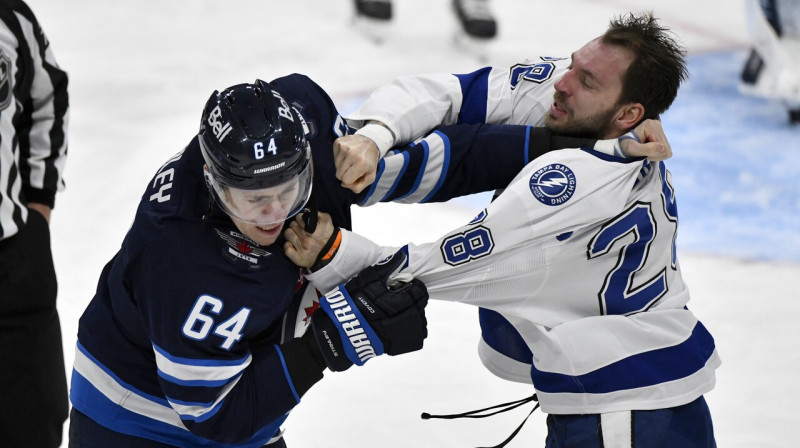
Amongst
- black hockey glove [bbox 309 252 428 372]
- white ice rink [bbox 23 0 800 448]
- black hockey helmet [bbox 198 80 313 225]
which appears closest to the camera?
black hockey helmet [bbox 198 80 313 225]

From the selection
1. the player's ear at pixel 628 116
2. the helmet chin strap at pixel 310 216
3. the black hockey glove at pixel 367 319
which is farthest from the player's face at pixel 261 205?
the player's ear at pixel 628 116

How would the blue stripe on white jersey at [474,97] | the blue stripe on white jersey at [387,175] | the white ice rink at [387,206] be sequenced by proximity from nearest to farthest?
the blue stripe on white jersey at [387,175], the blue stripe on white jersey at [474,97], the white ice rink at [387,206]

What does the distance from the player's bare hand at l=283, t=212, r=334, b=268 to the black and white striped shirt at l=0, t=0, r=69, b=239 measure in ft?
2.52

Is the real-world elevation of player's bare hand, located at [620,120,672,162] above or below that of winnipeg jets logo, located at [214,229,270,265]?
above

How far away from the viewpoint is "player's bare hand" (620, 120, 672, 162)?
2.08 m

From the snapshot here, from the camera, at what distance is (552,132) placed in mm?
2254

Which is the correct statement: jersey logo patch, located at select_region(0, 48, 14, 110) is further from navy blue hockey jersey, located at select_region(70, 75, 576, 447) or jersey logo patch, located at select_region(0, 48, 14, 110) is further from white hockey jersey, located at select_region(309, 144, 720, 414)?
white hockey jersey, located at select_region(309, 144, 720, 414)

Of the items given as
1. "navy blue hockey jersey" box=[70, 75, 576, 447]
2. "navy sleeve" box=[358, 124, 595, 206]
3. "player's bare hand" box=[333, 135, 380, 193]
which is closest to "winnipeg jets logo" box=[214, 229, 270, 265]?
"navy blue hockey jersey" box=[70, 75, 576, 447]

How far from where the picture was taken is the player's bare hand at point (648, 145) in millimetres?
2078

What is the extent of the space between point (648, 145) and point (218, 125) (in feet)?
2.73

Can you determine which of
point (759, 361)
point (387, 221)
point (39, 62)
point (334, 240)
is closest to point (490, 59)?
point (387, 221)

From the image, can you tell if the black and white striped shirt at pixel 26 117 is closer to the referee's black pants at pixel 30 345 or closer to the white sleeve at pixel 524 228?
the referee's black pants at pixel 30 345

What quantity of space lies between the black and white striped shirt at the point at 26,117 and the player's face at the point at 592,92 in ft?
4.05

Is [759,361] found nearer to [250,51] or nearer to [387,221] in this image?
[387,221]
